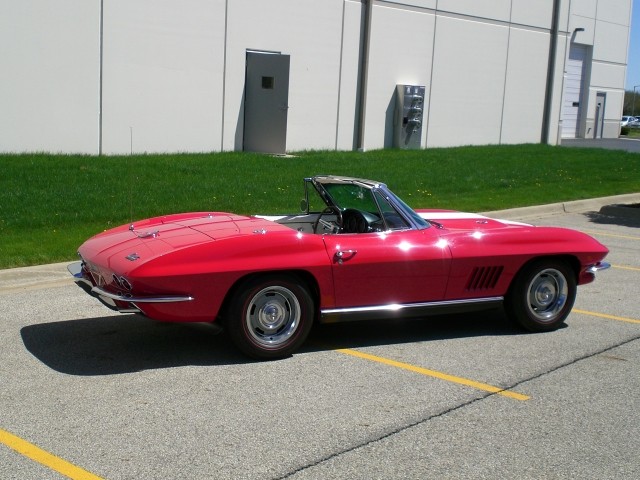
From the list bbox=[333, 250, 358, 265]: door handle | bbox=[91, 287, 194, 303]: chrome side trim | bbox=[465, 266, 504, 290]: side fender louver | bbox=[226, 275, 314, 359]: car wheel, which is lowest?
bbox=[226, 275, 314, 359]: car wheel

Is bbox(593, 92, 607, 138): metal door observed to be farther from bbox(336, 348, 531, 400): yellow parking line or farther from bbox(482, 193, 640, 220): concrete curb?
bbox(336, 348, 531, 400): yellow parking line

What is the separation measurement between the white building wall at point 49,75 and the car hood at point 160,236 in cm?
1004

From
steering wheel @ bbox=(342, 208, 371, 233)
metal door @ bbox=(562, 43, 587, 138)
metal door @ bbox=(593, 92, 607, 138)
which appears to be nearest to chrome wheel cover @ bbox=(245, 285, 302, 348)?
steering wheel @ bbox=(342, 208, 371, 233)

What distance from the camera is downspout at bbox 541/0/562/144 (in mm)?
30000

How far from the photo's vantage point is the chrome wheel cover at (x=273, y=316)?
20.7 feet

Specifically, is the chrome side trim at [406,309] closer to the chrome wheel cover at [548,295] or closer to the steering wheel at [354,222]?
the chrome wheel cover at [548,295]

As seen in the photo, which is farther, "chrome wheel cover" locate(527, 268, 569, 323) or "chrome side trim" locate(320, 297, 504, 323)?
"chrome wheel cover" locate(527, 268, 569, 323)

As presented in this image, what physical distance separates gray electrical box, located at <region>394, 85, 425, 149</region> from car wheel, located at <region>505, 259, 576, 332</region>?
1691 cm

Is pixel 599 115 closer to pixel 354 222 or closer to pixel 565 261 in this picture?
pixel 565 261

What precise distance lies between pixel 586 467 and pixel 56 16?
47.0 ft

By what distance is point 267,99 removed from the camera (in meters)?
20.2

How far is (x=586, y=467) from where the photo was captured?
473cm

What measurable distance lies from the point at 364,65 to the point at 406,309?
1700cm

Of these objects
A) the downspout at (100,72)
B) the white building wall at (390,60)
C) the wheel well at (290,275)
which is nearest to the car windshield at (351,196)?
the wheel well at (290,275)
